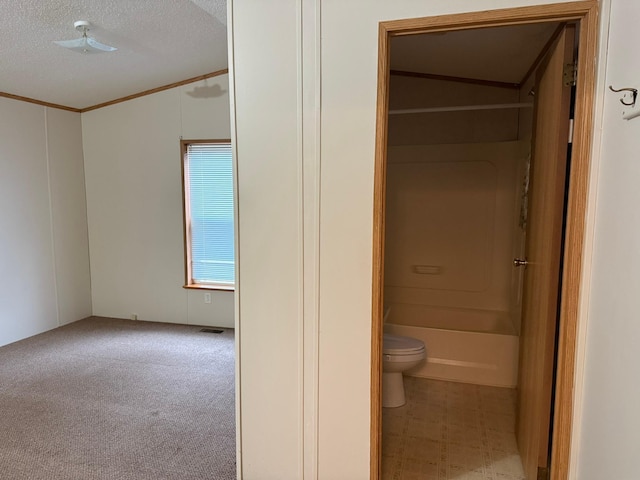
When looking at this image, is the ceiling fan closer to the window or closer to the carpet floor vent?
the window

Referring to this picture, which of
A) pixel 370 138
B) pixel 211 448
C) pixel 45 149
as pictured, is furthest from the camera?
pixel 45 149

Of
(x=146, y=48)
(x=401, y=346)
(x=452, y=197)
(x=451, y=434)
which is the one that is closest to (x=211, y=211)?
(x=146, y=48)

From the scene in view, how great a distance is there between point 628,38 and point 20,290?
510 cm

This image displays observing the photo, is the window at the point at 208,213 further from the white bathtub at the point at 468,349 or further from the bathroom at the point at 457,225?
the white bathtub at the point at 468,349

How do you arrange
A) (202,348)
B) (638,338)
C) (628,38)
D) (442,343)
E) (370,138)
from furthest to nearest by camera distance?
(202,348) → (442,343) → (370,138) → (628,38) → (638,338)

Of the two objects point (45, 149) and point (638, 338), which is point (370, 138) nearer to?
point (638, 338)

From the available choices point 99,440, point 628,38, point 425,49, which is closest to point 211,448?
point 99,440

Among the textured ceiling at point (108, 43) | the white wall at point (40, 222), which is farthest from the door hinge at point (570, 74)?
the white wall at point (40, 222)

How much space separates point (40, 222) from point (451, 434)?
445 cm

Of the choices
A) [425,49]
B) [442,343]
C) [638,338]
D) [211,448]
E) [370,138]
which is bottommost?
[211,448]

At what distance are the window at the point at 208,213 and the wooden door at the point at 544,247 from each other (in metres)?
3.09

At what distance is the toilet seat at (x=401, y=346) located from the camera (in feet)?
8.94

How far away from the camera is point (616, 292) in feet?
4.11

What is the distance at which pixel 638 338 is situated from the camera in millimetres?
1067
